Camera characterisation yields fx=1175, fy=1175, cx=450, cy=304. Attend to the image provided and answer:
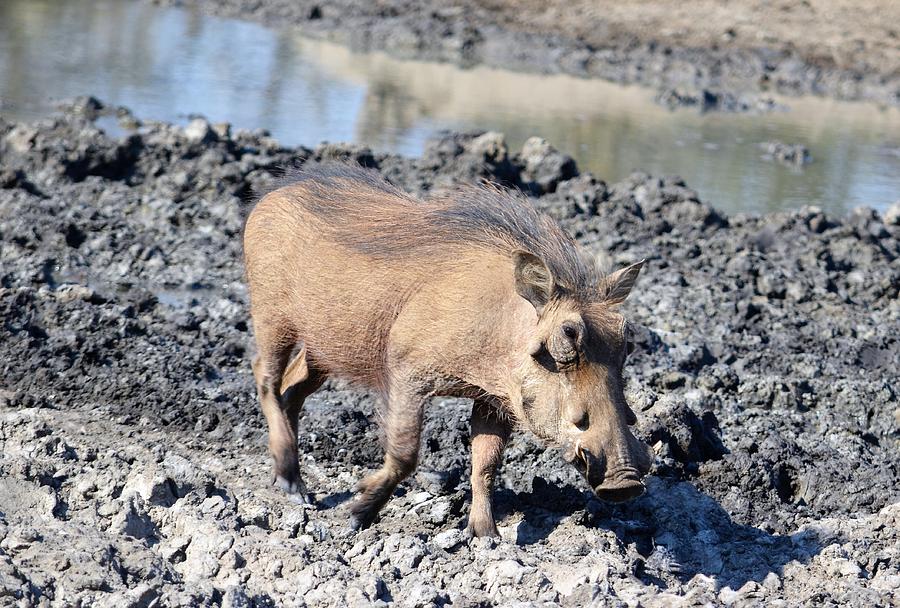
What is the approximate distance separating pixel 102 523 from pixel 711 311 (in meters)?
4.35

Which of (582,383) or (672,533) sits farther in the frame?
(672,533)

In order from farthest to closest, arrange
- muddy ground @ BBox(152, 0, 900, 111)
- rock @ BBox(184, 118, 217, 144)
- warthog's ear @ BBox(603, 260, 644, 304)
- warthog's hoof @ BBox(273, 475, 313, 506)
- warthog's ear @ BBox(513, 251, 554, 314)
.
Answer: muddy ground @ BBox(152, 0, 900, 111)
rock @ BBox(184, 118, 217, 144)
warthog's hoof @ BBox(273, 475, 313, 506)
warthog's ear @ BBox(603, 260, 644, 304)
warthog's ear @ BBox(513, 251, 554, 314)

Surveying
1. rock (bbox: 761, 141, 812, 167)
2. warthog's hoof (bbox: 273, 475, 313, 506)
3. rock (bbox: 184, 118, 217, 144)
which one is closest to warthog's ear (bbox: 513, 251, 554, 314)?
warthog's hoof (bbox: 273, 475, 313, 506)

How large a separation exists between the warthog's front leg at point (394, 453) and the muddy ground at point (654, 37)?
16743 millimetres

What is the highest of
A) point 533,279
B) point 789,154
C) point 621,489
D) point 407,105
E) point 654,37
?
point 533,279

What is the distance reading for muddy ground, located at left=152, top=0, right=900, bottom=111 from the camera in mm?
21969

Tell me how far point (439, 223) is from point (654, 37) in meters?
21.1

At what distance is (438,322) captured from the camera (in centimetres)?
398

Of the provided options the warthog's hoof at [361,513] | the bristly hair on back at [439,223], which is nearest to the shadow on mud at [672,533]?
the warthog's hoof at [361,513]

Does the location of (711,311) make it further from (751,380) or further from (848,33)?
(848,33)

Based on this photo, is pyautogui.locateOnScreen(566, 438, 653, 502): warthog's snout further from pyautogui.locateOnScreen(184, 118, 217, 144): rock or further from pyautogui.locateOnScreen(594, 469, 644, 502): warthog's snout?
pyautogui.locateOnScreen(184, 118, 217, 144): rock

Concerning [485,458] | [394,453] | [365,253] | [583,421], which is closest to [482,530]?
[485,458]

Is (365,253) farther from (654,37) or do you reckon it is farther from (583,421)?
(654,37)

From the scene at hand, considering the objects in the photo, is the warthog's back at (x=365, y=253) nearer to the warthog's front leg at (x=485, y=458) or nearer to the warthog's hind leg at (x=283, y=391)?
the warthog's hind leg at (x=283, y=391)
